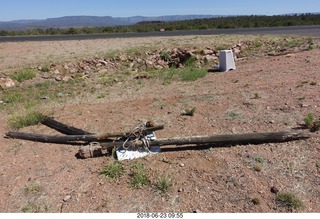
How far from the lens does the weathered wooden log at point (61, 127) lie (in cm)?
571

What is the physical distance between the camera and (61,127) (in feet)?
20.0

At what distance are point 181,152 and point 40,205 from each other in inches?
78.0

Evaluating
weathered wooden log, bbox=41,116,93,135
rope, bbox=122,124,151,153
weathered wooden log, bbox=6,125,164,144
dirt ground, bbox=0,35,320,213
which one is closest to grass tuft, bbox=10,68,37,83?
dirt ground, bbox=0,35,320,213

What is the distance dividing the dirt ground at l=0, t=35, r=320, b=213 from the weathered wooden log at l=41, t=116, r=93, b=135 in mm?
126

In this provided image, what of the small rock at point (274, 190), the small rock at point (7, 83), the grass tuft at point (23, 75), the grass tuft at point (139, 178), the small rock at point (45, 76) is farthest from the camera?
the small rock at point (45, 76)

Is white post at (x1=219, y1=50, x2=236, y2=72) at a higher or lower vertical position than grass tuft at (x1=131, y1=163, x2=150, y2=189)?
higher

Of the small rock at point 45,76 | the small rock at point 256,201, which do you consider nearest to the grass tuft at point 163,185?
the small rock at point 256,201

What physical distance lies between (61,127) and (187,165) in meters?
2.58

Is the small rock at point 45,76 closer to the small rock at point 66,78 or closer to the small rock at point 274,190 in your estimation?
the small rock at point 66,78

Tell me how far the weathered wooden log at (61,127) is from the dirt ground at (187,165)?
13cm

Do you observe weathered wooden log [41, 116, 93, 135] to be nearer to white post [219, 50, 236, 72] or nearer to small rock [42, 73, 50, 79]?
small rock [42, 73, 50, 79]

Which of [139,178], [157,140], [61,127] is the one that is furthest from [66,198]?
[61,127]

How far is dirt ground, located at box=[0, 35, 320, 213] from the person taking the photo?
400cm

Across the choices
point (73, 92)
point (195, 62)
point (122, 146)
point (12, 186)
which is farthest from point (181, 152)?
point (195, 62)
